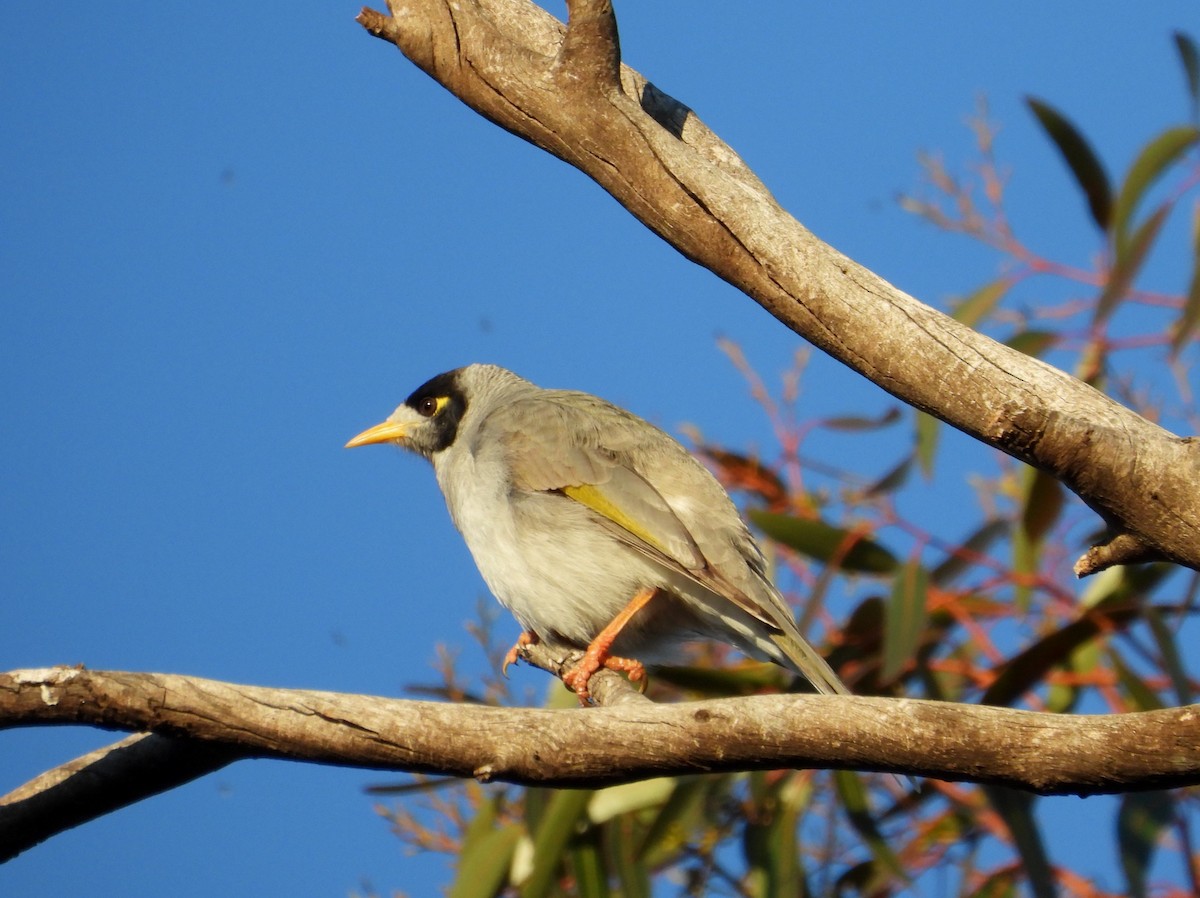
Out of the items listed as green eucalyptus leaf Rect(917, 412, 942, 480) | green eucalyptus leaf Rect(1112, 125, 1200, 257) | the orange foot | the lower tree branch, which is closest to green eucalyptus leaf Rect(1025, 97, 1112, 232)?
green eucalyptus leaf Rect(1112, 125, 1200, 257)

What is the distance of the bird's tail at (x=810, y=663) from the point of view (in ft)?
13.6

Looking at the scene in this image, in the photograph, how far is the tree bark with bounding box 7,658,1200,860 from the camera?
2707 mm

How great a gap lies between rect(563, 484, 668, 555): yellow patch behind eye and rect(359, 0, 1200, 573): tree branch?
128 cm

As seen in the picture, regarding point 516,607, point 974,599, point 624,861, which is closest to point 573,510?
point 516,607

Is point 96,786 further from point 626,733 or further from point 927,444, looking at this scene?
point 927,444

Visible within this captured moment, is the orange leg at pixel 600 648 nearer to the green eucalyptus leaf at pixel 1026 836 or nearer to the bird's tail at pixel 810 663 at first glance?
the bird's tail at pixel 810 663

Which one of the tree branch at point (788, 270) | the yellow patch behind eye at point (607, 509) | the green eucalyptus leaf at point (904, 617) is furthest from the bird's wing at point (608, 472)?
the tree branch at point (788, 270)

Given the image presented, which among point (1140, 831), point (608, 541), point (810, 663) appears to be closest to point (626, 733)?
point (810, 663)

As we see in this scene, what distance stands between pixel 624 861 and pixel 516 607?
1.19 meters

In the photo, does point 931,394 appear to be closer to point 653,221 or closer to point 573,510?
point 653,221

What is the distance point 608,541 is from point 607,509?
107mm

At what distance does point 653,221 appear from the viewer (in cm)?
357

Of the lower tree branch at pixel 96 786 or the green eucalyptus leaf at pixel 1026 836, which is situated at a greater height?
the green eucalyptus leaf at pixel 1026 836

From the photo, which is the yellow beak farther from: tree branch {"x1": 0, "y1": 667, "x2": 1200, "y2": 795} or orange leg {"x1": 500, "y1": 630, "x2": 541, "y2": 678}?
tree branch {"x1": 0, "y1": 667, "x2": 1200, "y2": 795}
